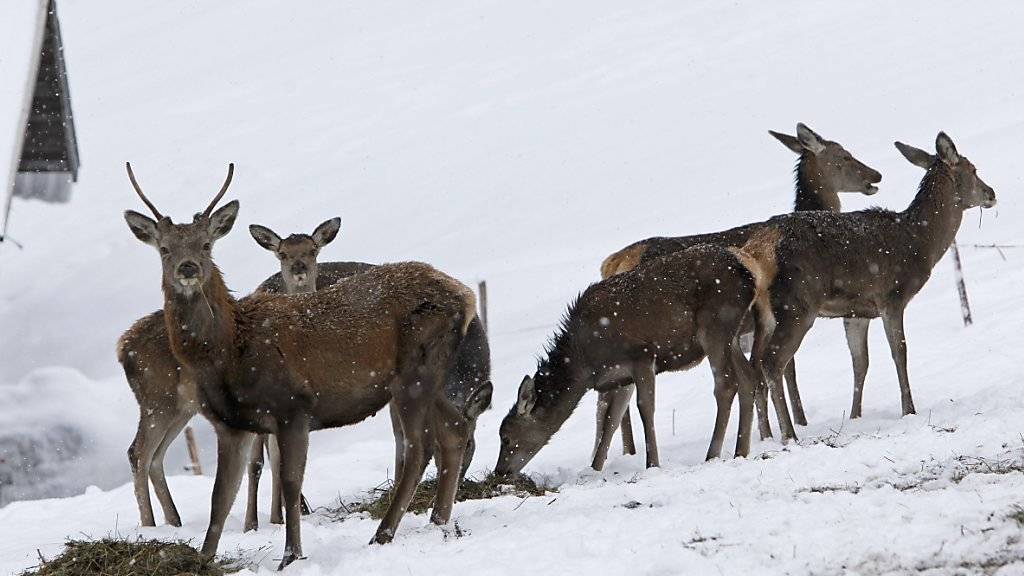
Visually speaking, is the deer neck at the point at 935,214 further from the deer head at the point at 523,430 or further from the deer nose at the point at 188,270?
the deer nose at the point at 188,270

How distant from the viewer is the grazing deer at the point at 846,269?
432 inches

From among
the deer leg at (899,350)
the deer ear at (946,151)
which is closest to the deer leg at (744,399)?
the deer leg at (899,350)

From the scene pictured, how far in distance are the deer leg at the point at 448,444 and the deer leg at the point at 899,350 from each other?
16.0ft

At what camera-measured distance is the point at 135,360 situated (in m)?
10.1

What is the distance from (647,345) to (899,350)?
8.35 ft

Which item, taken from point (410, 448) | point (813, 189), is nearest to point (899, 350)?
point (813, 189)

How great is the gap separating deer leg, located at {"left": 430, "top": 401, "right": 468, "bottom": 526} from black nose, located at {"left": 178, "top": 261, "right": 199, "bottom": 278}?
1764 millimetres

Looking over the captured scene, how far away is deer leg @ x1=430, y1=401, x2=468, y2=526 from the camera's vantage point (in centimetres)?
794

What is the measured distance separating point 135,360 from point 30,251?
22.6 m

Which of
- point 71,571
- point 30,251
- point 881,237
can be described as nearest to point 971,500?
point 71,571

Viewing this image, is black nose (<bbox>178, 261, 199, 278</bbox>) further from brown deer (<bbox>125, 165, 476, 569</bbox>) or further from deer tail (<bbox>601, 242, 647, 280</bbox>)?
deer tail (<bbox>601, 242, 647, 280</bbox>)

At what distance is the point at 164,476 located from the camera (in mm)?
10047

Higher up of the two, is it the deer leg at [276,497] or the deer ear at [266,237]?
the deer ear at [266,237]

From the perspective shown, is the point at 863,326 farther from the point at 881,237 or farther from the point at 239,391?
the point at 239,391
